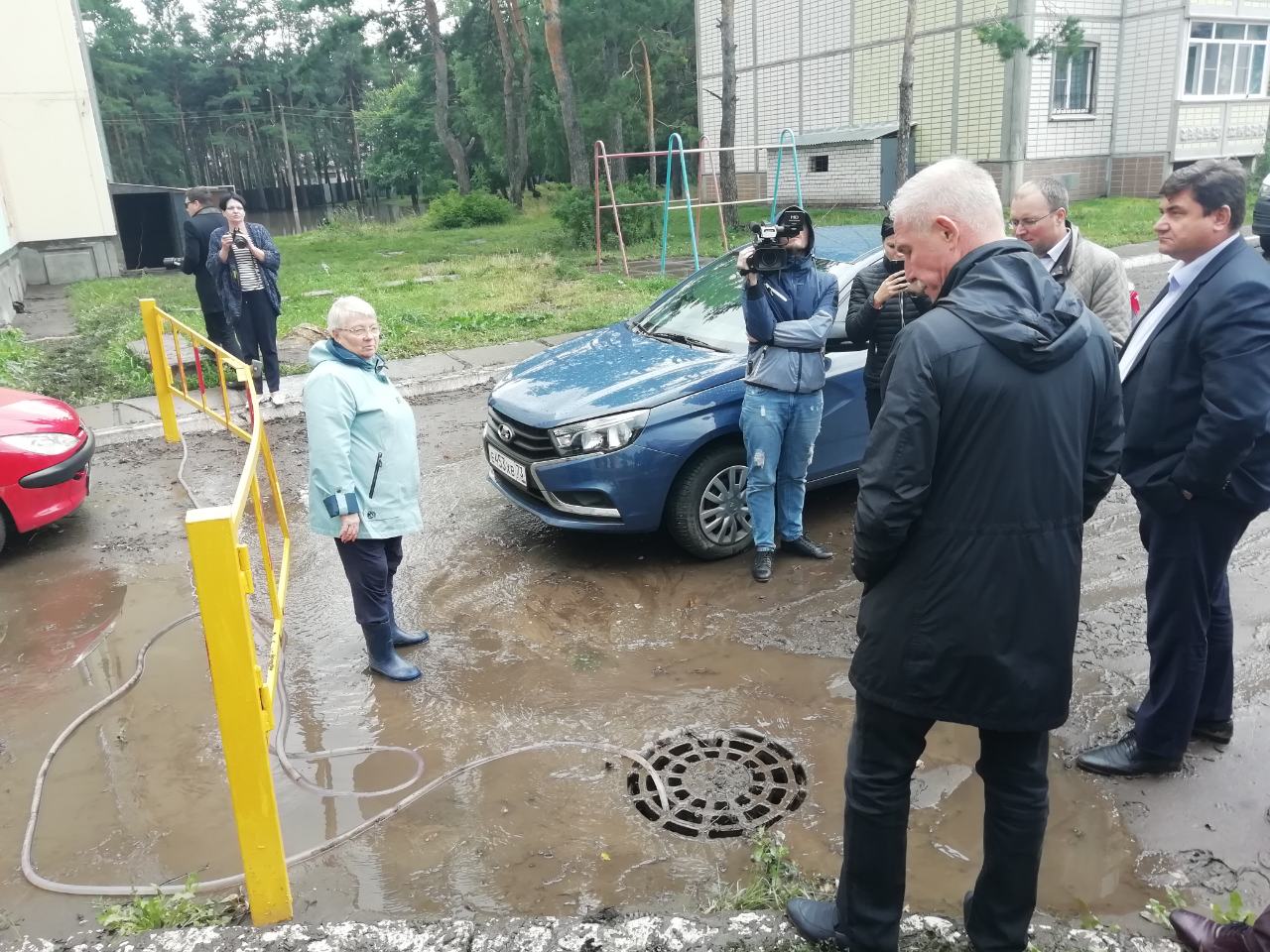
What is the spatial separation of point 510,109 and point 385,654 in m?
35.4

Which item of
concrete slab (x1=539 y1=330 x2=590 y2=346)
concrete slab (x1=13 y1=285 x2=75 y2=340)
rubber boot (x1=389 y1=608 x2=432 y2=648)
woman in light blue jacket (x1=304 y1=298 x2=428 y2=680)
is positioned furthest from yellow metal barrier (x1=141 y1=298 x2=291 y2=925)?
concrete slab (x1=13 y1=285 x2=75 y2=340)

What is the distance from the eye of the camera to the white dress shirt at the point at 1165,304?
10.0ft

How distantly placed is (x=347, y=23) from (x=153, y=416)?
3484 cm

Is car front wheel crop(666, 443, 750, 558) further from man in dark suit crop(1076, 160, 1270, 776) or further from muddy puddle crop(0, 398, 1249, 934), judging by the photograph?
man in dark suit crop(1076, 160, 1270, 776)

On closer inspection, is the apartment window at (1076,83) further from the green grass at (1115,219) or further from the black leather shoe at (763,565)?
the black leather shoe at (763,565)

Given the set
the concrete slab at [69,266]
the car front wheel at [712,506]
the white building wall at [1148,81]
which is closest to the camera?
the car front wheel at [712,506]

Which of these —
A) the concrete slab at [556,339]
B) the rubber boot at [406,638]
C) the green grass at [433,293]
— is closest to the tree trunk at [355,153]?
the green grass at [433,293]

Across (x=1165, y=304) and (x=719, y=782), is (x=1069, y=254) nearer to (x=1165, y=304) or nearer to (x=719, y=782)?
(x=1165, y=304)

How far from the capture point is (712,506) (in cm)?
524

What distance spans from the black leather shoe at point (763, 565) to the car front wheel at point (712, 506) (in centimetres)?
27

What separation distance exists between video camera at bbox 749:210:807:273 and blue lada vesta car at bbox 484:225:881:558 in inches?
25.4

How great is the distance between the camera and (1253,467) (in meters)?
3.08

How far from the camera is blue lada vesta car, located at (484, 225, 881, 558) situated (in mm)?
4961

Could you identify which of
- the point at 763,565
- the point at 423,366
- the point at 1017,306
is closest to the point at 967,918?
the point at 1017,306
